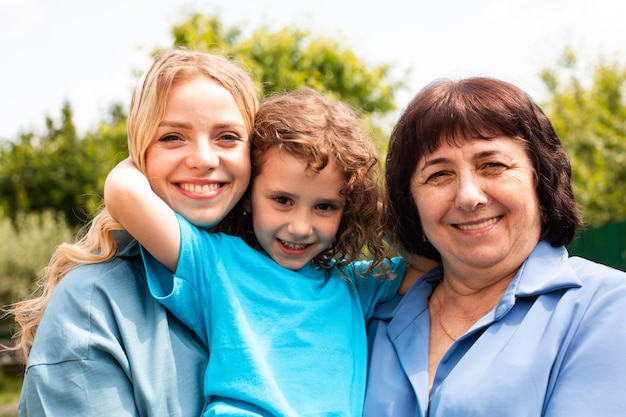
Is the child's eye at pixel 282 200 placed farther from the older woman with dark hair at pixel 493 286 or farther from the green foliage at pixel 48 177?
the green foliage at pixel 48 177

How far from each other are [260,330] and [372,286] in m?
0.60

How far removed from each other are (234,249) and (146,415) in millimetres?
632

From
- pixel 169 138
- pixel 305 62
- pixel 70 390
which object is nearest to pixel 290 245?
pixel 169 138

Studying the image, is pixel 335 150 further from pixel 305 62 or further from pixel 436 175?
pixel 305 62

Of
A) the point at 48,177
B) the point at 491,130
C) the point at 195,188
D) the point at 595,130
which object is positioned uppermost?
the point at 491,130

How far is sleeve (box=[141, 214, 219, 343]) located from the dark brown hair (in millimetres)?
819

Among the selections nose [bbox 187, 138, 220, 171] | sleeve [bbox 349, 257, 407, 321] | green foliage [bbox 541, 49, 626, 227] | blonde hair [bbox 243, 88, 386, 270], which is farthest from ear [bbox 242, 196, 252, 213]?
green foliage [bbox 541, 49, 626, 227]

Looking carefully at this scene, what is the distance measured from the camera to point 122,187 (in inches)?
82.7

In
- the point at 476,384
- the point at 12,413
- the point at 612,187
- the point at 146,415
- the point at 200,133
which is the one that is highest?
the point at 200,133

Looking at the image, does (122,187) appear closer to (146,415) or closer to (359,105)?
(146,415)

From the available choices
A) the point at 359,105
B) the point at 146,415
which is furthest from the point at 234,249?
Result: the point at 359,105

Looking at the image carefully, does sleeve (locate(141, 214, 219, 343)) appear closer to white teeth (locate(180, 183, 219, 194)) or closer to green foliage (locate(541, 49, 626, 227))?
white teeth (locate(180, 183, 219, 194))

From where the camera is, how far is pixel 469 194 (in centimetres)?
218

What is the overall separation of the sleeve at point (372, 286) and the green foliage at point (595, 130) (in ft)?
32.2
